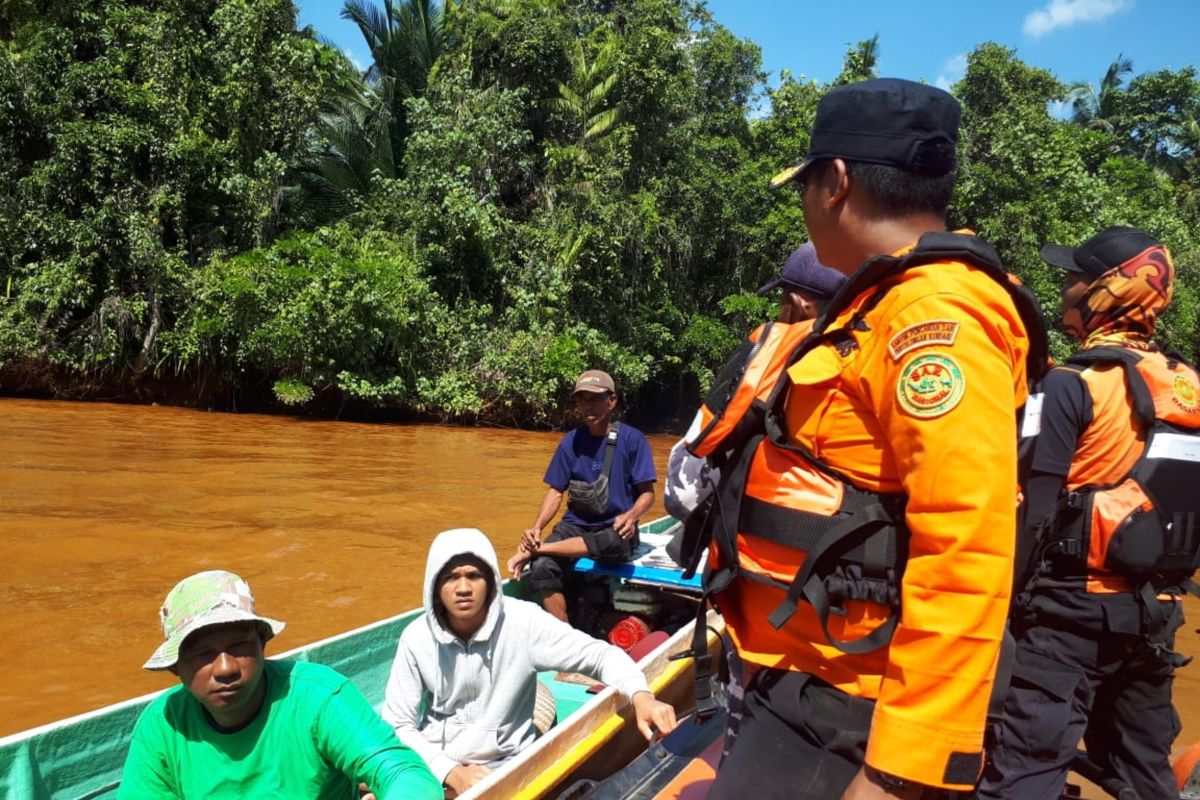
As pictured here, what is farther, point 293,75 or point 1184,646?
point 293,75

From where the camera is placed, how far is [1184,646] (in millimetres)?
7145

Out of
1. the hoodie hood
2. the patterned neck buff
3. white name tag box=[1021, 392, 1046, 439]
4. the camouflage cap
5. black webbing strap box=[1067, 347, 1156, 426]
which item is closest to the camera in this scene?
white name tag box=[1021, 392, 1046, 439]

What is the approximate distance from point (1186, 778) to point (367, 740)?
8.26 feet

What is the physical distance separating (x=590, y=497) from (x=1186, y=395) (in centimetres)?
324

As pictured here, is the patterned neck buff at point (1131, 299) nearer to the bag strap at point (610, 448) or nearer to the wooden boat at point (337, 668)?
the wooden boat at point (337, 668)

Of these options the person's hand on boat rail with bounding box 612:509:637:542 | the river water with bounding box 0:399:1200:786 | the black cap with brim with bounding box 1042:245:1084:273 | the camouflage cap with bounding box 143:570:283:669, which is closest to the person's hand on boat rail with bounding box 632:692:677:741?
the camouflage cap with bounding box 143:570:283:669

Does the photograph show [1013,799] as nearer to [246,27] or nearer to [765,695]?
[765,695]

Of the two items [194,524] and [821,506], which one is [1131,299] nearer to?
[821,506]

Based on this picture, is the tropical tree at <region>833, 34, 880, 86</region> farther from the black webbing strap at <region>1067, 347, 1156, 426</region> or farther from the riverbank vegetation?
the black webbing strap at <region>1067, 347, 1156, 426</region>

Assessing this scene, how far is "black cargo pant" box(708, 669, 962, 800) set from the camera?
51.4 inches

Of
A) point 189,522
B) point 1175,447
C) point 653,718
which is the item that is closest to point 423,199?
point 189,522

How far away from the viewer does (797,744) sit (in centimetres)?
135

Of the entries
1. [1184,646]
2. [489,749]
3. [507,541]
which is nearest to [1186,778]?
[489,749]

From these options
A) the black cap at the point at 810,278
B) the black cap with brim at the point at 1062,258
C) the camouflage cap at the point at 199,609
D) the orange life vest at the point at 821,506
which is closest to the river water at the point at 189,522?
the camouflage cap at the point at 199,609
